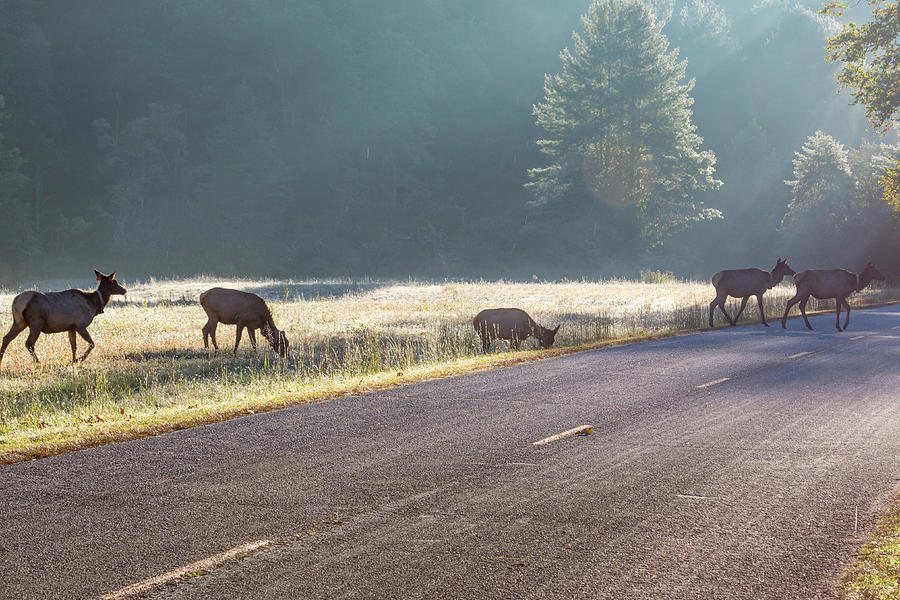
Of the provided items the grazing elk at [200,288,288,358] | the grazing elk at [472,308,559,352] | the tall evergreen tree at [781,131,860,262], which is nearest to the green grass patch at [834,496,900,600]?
the grazing elk at [472,308,559,352]

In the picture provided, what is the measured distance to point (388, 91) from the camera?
9162 centimetres

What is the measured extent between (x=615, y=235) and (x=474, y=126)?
23.0 metres

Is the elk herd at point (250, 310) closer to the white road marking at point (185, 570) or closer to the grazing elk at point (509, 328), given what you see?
the grazing elk at point (509, 328)

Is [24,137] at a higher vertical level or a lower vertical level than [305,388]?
higher

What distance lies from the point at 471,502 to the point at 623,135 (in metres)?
77.5

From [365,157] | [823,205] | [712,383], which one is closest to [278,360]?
[712,383]

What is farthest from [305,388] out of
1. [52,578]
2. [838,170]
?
[838,170]

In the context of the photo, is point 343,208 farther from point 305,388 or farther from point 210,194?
point 305,388

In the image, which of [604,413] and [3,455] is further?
[604,413]

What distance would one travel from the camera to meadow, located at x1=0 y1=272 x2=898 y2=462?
12461mm

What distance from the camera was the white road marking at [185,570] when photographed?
5.62 metres

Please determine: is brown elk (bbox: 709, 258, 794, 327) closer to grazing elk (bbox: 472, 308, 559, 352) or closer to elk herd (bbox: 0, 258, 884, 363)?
elk herd (bbox: 0, 258, 884, 363)

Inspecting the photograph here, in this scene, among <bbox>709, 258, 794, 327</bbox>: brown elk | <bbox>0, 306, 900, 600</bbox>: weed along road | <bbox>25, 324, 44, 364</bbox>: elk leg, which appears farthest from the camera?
<bbox>709, 258, 794, 327</bbox>: brown elk

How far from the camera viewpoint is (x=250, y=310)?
2272 centimetres
